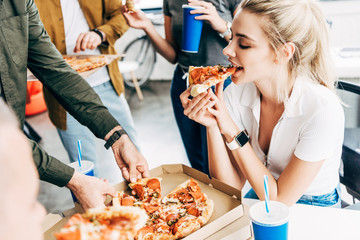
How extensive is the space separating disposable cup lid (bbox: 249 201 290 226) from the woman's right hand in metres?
1.59

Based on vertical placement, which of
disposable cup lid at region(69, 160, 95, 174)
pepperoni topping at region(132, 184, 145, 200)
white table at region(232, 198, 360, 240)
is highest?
disposable cup lid at region(69, 160, 95, 174)

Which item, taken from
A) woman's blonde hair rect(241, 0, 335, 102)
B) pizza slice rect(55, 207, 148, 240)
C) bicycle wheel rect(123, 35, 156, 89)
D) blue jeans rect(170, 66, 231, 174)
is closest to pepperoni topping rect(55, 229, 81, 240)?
pizza slice rect(55, 207, 148, 240)

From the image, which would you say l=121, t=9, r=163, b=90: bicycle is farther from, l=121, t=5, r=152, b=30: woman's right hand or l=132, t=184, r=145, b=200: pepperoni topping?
l=132, t=184, r=145, b=200: pepperoni topping

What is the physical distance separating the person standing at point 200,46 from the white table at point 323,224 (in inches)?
40.5

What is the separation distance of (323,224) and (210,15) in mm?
1247

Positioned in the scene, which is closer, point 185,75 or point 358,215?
point 358,215

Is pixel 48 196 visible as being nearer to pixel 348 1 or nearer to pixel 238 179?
pixel 238 179

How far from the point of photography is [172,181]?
5.03 ft

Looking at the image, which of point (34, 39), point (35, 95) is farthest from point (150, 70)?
point (34, 39)

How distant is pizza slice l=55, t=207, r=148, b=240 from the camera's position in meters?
0.60

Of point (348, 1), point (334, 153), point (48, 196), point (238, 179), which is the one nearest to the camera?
point (334, 153)

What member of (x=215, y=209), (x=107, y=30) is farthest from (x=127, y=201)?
(x=107, y=30)

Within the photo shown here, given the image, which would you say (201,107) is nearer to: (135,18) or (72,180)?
(72,180)

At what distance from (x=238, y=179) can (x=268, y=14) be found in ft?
2.53
